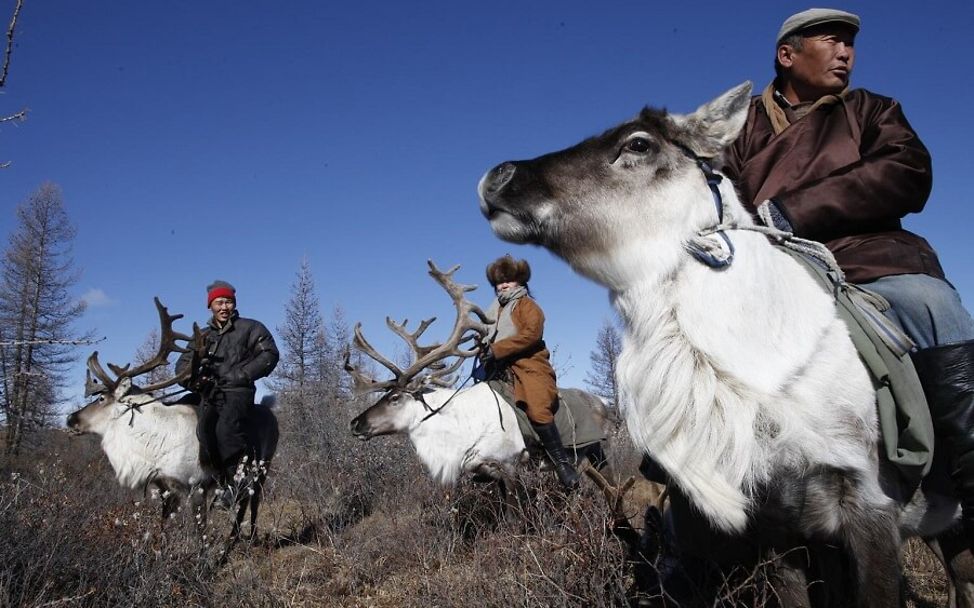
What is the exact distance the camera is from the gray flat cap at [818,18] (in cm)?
310

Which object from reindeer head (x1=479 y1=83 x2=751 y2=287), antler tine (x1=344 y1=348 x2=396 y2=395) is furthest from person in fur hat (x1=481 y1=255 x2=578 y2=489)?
reindeer head (x1=479 y1=83 x2=751 y2=287)

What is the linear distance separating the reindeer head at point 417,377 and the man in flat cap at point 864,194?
583cm

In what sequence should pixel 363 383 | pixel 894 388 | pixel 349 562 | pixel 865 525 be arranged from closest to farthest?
pixel 865 525, pixel 894 388, pixel 349 562, pixel 363 383

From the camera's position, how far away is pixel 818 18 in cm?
312

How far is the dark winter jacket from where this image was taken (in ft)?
24.4

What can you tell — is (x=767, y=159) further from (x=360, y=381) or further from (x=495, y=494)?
(x=360, y=381)

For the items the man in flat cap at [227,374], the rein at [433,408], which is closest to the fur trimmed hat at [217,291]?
the man in flat cap at [227,374]

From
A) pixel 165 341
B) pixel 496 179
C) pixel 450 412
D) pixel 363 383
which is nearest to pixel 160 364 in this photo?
pixel 165 341

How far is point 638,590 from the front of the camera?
125 inches

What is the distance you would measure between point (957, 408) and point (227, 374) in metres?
7.17

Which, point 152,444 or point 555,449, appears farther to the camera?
point 152,444

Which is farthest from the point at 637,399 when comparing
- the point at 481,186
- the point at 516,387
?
the point at 516,387

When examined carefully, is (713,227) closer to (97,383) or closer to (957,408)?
(957,408)

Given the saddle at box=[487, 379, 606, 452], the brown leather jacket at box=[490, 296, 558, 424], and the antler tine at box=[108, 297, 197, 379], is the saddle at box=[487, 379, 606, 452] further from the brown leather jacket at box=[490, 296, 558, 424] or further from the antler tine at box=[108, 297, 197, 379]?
the antler tine at box=[108, 297, 197, 379]
